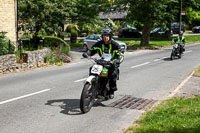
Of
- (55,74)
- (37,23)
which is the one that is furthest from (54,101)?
(37,23)

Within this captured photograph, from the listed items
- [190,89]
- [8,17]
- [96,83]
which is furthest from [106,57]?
[8,17]

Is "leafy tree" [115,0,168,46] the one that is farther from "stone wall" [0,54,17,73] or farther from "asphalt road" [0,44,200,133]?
"stone wall" [0,54,17,73]

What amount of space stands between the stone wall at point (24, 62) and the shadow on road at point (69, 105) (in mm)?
6189

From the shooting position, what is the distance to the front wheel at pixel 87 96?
6.58m

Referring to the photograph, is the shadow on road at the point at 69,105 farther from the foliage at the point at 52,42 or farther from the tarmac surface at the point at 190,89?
the foliage at the point at 52,42

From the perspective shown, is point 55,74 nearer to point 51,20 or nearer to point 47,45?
point 47,45

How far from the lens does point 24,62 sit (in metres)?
14.8

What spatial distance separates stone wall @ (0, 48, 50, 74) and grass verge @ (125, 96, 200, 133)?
8350 mm

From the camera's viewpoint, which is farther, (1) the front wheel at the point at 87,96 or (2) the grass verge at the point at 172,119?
(1) the front wheel at the point at 87,96

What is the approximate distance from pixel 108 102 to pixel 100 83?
0.79 metres

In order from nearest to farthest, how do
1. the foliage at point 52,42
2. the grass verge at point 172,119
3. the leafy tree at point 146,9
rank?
the grass verge at point 172,119
the foliage at point 52,42
the leafy tree at point 146,9

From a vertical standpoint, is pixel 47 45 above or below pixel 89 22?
below

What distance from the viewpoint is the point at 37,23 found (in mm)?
23375

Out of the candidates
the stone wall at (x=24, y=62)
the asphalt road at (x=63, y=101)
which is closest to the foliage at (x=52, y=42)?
the stone wall at (x=24, y=62)
